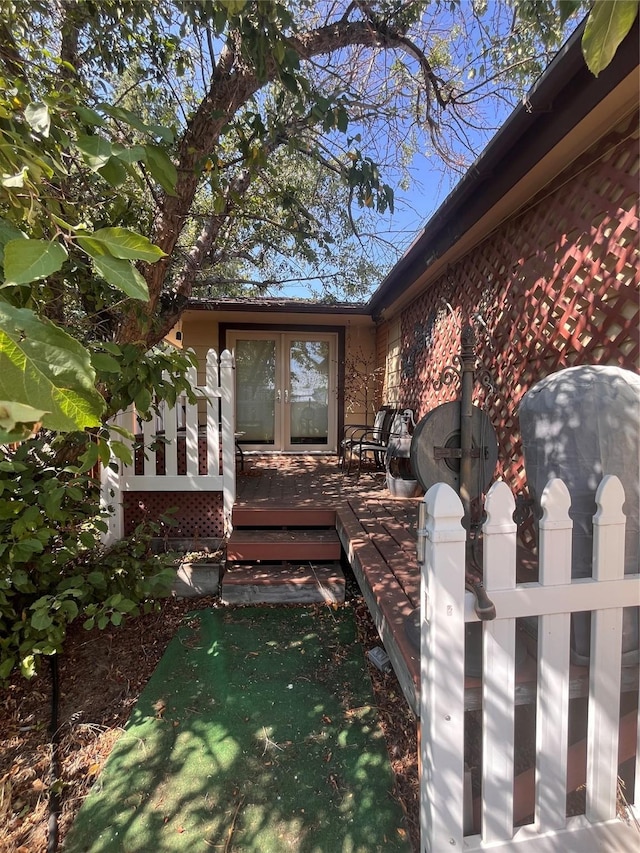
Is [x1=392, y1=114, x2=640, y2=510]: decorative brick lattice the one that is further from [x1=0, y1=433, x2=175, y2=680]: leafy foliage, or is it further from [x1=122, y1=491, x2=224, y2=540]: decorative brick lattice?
[x1=122, y1=491, x2=224, y2=540]: decorative brick lattice

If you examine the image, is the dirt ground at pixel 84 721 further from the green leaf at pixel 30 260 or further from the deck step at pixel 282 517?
the green leaf at pixel 30 260

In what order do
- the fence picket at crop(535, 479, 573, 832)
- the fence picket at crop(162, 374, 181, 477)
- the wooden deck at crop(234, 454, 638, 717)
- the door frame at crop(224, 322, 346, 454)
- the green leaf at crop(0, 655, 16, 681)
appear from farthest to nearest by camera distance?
1. the door frame at crop(224, 322, 346, 454)
2. the fence picket at crop(162, 374, 181, 477)
3. the green leaf at crop(0, 655, 16, 681)
4. the wooden deck at crop(234, 454, 638, 717)
5. the fence picket at crop(535, 479, 573, 832)

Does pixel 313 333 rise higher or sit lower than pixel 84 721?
higher

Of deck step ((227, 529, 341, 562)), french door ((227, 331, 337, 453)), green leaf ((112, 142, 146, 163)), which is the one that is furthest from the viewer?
Answer: french door ((227, 331, 337, 453))

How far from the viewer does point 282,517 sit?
3463 mm

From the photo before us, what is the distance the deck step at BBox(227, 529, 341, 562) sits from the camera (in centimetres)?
319

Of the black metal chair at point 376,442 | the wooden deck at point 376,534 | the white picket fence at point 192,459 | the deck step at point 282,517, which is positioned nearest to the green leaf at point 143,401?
the wooden deck at point 376,534

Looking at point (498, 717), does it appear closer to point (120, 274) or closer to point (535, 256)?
point (120, 274)

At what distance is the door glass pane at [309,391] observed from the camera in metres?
7.25

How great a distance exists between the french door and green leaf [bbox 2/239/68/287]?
657cm

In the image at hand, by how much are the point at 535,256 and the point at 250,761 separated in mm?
3342

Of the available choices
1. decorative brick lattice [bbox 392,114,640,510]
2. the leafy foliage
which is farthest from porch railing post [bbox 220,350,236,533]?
decorative brick lattice [bbox 392,114,640,510]

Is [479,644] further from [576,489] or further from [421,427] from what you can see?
[421,427]

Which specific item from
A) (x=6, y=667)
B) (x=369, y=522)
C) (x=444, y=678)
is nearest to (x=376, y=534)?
(x=369, y=522)
